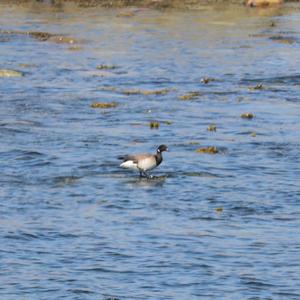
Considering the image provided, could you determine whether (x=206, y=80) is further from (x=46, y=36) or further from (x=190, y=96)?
(x=46, y=36)

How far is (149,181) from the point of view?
27203mm

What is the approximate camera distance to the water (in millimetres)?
20219

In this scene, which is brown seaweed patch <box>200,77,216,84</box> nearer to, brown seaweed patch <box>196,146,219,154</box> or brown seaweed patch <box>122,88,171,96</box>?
A: brown seaweed patch <box>122,88,171,96</box>

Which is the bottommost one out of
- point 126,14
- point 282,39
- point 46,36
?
point 282,39

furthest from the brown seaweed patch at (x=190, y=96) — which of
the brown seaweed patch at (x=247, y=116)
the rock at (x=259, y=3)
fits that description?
the rock at (x=259, y=3)

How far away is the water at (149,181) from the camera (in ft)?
66.3

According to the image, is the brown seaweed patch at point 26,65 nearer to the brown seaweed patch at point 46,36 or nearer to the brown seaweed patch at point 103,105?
the brown seaweed patch at point 46,36

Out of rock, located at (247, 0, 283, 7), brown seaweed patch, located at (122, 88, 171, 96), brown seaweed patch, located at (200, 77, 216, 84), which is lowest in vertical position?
brown seaweed patch, located at (122, 88, 171, 96)

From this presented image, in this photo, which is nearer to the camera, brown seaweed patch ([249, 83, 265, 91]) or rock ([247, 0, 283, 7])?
brown seaweed patch ([249, 83, 265, 91])

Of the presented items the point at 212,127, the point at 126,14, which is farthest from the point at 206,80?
the point at 126,14

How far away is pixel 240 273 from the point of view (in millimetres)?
20297

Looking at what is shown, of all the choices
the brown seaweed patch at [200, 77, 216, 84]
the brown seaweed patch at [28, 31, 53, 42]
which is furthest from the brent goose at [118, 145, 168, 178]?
the brown seaweed patch at [28, 31, 53, 42]

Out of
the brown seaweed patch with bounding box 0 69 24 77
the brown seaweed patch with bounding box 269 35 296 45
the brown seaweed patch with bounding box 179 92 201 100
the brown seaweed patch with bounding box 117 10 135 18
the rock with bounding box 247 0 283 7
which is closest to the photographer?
the brown seaweed patch with bounding box 179 92 201 100

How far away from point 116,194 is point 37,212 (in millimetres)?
2255
